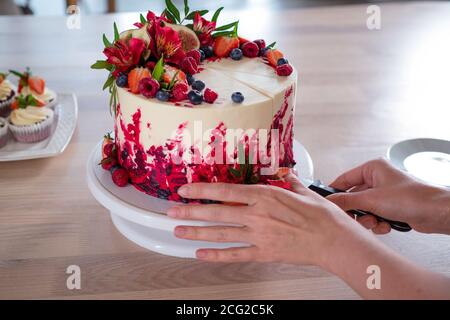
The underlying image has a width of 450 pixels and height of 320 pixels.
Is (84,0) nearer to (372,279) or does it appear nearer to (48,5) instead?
(48,5)

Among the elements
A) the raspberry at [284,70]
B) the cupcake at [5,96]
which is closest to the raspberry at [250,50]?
the raspberry at [284,70]

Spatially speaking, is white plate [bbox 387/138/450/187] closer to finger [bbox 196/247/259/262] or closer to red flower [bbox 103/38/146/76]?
finger [bbox 196/247/259/262]

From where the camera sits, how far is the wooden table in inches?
49.2

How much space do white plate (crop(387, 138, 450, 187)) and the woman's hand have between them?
585 millimetres

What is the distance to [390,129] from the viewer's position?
1.89 meters

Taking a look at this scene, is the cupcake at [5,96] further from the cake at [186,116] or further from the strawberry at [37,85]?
the cake at [186,116]

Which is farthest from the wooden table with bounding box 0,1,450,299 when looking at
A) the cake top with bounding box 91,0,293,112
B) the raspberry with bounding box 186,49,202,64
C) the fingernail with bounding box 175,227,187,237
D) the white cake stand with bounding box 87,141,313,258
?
the raspberry with bounding box 186,49,202,64

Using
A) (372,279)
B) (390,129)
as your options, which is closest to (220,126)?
(372,279)

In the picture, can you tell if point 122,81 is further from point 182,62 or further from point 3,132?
point 3,132

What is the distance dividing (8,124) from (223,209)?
960 mm

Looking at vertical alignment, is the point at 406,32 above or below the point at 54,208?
above

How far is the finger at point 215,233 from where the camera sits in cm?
114

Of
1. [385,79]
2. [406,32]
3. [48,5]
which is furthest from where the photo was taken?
[48,5]

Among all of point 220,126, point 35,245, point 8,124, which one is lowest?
point 35,245
